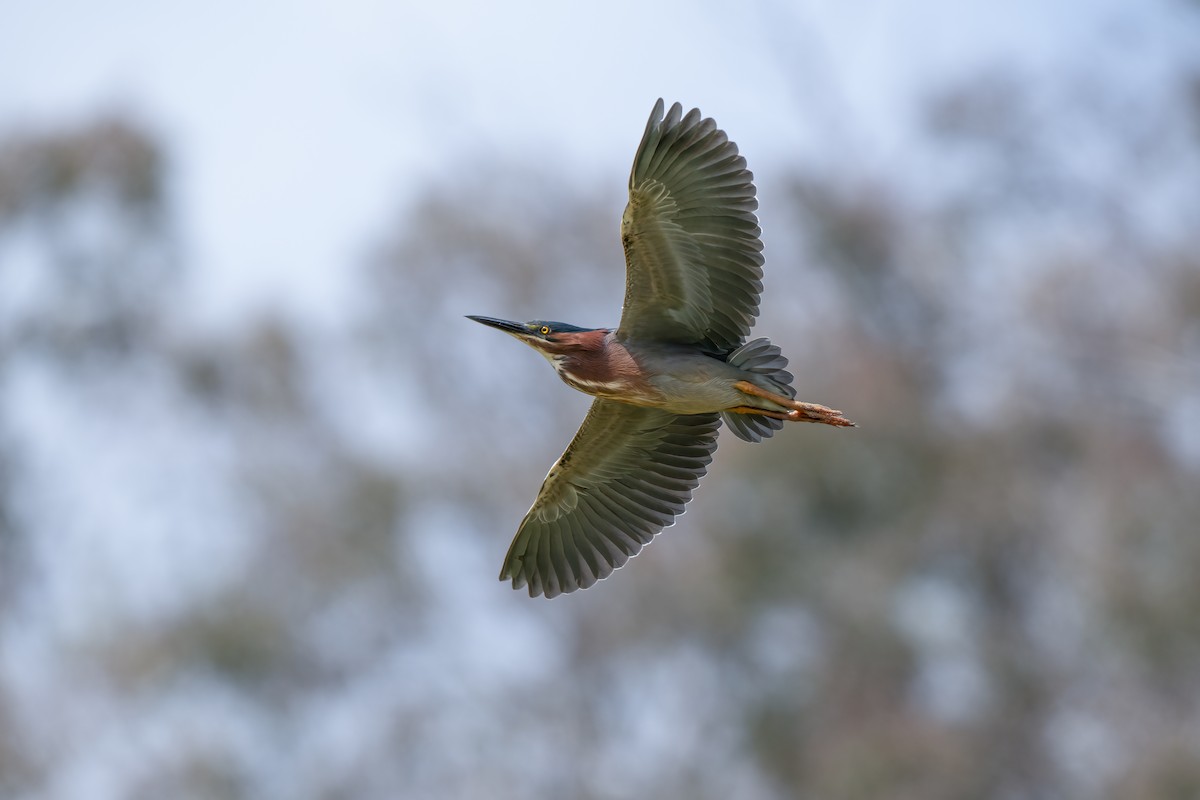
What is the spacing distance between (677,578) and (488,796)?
4837 millimetres

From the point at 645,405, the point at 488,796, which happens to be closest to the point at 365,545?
the point at 488,796

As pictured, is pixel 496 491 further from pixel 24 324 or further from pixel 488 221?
pixel 24 324

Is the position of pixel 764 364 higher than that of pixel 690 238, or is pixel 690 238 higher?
pixel 690 238

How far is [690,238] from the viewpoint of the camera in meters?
8.02

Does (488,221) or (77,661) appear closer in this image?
(77,661)

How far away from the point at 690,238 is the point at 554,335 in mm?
762

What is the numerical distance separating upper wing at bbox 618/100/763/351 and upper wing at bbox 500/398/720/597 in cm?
76

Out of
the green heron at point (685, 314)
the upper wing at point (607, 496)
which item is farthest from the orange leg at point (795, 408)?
the upper wing at point (607, 496)

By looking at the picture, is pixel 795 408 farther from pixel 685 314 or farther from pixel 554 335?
pixel 554 335

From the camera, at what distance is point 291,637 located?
31.9 meters

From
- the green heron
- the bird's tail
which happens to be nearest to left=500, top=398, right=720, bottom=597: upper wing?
the green heron

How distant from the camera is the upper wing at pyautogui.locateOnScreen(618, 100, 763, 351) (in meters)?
7.86

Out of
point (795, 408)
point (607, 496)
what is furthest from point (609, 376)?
point (607, 496)

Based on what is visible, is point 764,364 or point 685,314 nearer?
point 764,364
